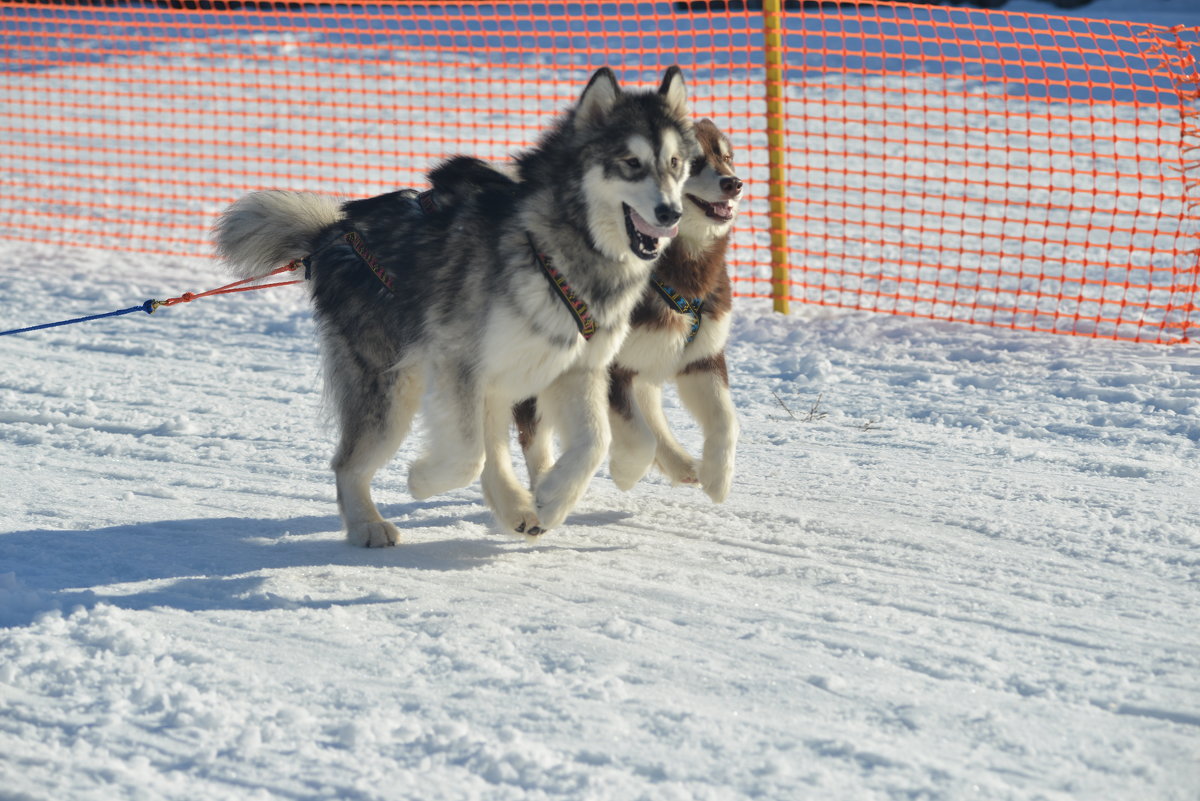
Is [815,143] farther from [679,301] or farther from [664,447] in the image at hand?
[679,301]

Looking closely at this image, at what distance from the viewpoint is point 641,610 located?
139 inches

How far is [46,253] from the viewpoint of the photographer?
9281 millimetres

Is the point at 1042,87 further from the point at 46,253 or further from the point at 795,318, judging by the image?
the point at 46,253

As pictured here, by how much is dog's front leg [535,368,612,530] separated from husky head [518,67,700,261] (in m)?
0.43

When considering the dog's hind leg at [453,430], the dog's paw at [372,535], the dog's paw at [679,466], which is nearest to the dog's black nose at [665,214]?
the dog's hind leg at [453,430]

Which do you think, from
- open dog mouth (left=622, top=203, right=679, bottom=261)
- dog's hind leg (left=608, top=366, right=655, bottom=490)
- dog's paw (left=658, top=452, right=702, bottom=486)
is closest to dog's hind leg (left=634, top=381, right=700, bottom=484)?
dog's paw (left=658, top=452, right=702, bottom=486)

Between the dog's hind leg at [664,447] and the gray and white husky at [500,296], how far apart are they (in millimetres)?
520

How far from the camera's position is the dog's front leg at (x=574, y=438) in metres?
3.81

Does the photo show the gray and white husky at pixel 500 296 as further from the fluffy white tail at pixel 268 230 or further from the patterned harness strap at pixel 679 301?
the patterned harness strap at pixel 679 301

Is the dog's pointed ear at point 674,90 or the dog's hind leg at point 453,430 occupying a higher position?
the dog's pointed ear at point 674,90

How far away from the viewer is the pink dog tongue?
3611 millimetres

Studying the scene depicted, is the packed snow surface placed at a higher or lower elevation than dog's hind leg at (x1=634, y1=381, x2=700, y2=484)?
lower

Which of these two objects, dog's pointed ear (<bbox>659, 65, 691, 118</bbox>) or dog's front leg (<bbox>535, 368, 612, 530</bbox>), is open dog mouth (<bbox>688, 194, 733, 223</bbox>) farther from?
dog's front leg (<bbox>535, 368, 612, 530</bbox>)

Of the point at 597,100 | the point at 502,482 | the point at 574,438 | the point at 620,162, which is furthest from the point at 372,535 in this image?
the point at 597,100
